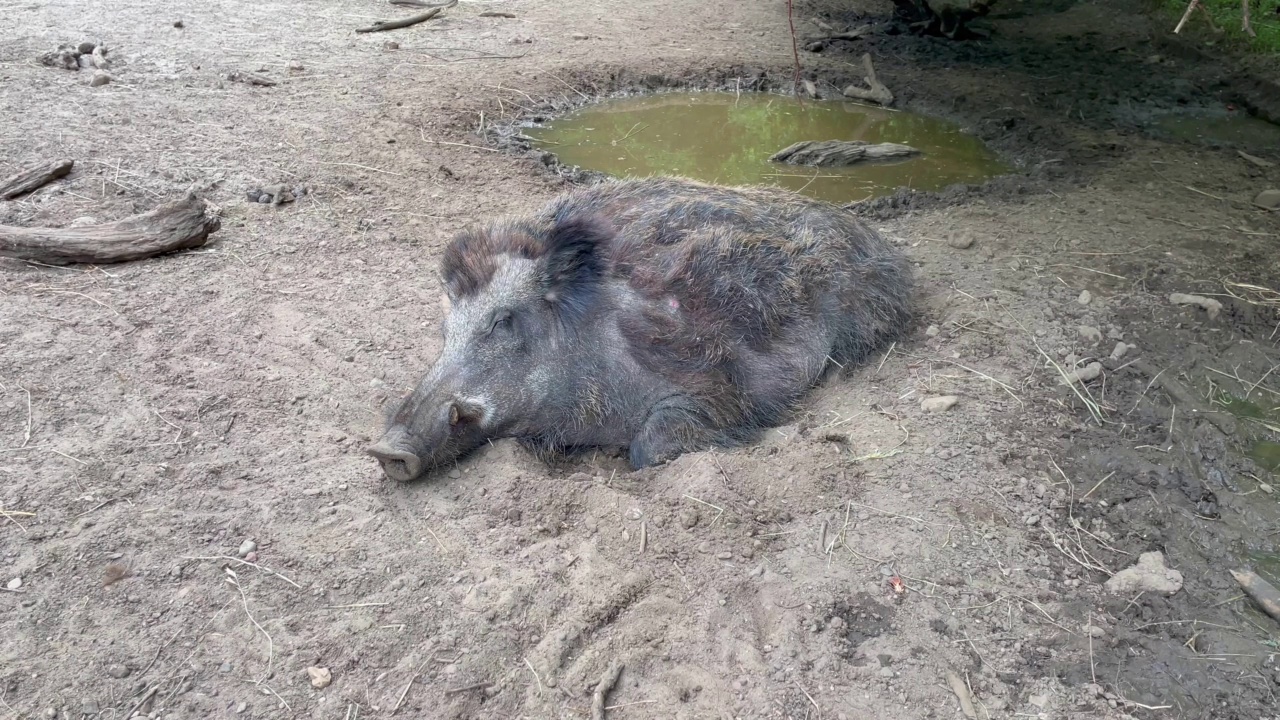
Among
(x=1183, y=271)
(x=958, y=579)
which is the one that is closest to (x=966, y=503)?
(x=958, y=579)

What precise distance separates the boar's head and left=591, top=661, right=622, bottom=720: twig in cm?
168

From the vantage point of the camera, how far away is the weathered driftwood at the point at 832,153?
854cm

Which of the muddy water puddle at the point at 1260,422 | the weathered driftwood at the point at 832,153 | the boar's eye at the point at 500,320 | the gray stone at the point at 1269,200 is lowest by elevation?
the muddy water puddle at the point at 1260,422

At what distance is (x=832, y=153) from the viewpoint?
854 cm

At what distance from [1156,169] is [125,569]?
907cm

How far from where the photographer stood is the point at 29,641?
9.60ft

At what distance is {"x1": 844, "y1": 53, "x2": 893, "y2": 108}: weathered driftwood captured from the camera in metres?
10.4

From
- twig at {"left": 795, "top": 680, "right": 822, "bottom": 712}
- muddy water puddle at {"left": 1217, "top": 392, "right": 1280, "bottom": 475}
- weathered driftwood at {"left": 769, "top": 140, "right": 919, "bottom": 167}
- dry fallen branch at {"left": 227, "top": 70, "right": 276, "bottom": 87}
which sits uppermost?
dry fallen branch at {"left": 227, "top": 70, "right": 276, "bottom": 87}

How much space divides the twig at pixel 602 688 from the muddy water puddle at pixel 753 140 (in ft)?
19.1

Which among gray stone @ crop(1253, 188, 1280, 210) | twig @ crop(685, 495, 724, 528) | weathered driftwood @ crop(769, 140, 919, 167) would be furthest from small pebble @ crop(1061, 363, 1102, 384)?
weathered driftwood @ crop(769, 140, 919, 167)

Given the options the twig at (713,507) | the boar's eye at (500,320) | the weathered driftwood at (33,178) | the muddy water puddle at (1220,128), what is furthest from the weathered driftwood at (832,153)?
the weathered driftwood at (33,178)

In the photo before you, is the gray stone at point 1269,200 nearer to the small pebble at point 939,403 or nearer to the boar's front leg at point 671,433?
the small pebble at point 939,403

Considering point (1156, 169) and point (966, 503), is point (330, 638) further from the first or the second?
point (1156, 169)

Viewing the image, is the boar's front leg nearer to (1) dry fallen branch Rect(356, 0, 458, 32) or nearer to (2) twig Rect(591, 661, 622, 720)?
(2) twig Rect(591, 661, 622, 720)
